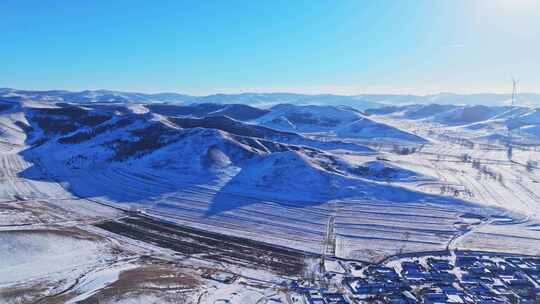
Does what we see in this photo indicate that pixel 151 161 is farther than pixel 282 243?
Yes

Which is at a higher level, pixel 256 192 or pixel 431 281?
pixel 256 192

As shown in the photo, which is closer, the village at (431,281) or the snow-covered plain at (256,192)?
the village at (431,281)

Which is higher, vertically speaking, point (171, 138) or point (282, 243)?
point (171, 138)

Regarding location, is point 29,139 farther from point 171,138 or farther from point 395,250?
point 395,250

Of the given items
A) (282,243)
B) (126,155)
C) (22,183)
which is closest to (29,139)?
(126,155)

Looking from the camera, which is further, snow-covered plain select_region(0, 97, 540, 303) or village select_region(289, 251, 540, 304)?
snow-covered plain select_region(0, 97, 540, 303)

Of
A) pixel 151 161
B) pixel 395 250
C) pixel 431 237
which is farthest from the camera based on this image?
pixel 151 161

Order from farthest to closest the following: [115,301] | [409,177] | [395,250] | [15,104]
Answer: [15,104], [409,177], [395,250], [115,301]

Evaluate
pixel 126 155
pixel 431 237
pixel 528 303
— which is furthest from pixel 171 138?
pixel 528 303

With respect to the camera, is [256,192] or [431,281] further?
[256,192]

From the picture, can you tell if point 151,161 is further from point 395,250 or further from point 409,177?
point 395,250
